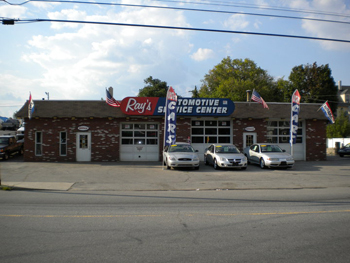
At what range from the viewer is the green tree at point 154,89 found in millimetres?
57750

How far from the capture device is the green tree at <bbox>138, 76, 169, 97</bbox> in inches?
2274

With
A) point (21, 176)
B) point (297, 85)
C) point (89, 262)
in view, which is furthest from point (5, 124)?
point (89, 262)

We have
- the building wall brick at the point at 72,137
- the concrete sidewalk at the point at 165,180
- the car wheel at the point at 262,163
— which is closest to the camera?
the concrete sidewalk at the point at 165,180

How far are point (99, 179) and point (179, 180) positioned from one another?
367 cm

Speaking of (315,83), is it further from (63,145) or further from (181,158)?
(63,145)

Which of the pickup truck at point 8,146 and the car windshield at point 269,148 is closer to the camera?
the car windshield at point 269,148

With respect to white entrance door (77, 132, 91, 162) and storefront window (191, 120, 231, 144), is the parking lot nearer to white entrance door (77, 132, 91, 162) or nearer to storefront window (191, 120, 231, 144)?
white entrance door (77, 132, 91, 162)

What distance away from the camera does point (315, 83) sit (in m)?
46.8

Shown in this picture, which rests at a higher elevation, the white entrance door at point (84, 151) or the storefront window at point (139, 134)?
the storefront window at point (139, 134)

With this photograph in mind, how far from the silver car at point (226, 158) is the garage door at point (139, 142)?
5.27 metres

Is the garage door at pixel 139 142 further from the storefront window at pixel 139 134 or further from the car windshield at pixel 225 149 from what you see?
the car windshield at pixel 225 149

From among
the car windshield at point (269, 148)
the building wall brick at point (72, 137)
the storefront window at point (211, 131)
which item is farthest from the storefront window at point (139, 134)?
the car windshield at point (269, 148)

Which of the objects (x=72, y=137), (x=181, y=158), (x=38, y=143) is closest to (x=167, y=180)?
(x=181, y=158)

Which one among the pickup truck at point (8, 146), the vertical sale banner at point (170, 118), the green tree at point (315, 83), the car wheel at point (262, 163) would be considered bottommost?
the car wheel at point (262, 163)
